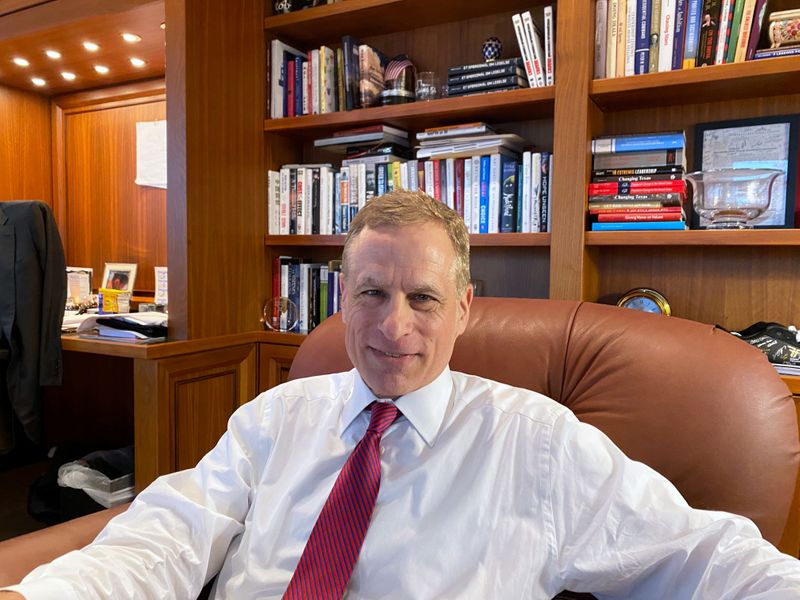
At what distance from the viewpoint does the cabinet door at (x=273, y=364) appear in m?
Result: 2.32

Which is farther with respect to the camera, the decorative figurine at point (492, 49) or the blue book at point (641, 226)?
the decorative figurine at point (492, 49)

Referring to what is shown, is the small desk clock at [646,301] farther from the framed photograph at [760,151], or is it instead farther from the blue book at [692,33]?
the blue book at [692,33]

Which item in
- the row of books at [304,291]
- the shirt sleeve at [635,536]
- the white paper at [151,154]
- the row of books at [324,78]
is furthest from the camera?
the white paper at [151,154]

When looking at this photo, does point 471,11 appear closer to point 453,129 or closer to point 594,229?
point 453,129

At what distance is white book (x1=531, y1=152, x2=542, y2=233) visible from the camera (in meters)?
1.97

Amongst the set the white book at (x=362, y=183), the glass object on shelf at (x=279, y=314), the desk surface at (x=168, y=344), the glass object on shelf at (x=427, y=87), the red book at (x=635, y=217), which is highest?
the glass object on shelf at (x=427, y=87)

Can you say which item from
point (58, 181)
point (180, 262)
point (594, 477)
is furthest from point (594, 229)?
point (58, 181)

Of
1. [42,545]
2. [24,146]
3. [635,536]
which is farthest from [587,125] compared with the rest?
[24,146]

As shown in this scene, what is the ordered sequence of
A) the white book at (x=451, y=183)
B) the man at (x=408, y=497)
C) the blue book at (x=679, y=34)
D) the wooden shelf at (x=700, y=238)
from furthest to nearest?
the white book at (x=451, y=183) → the blue book at (x=679, y=34) → the wooden shelf at (x=700, y=238) → the man at (x=408, y=497)

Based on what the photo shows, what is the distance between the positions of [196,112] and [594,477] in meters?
1.80

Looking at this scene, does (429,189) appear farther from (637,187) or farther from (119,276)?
(119,276)

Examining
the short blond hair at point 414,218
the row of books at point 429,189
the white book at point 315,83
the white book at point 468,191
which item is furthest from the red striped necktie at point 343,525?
the white book at point 315,83

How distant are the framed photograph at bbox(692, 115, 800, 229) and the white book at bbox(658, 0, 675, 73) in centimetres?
26

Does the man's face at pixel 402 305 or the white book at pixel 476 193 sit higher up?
the white book at pixel 476 193
